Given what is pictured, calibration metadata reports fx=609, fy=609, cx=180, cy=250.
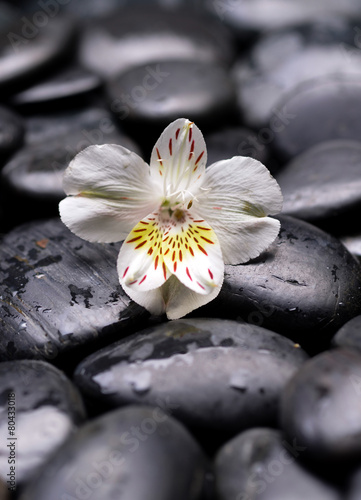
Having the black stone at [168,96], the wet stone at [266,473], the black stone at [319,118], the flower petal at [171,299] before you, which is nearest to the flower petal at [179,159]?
the flower petal at [171,299]

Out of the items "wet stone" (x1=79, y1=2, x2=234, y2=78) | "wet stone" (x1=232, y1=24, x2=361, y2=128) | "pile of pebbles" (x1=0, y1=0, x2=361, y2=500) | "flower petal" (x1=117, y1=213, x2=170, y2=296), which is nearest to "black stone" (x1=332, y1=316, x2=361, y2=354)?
"pile of pebbles" (x1=0, y1=0, x2=361, y2=500)

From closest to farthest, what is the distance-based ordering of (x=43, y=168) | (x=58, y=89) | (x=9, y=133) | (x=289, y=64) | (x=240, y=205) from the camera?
1. (x=240, y=205)
2. (x=43, y=168)
3. (x=9, y=133)
4. (x=58, y=89)
5. (x=289, y=64)

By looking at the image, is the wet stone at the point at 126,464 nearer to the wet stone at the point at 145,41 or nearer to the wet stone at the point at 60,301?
the wet stone at the point at 60,301

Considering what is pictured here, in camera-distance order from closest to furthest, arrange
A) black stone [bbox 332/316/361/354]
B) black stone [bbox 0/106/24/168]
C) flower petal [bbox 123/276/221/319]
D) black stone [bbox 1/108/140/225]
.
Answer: black stone [bbox 332/316/361/354], flower petal [bbox 123/276/221/319], black stone [bbox 1/108/140/225], black stone [bbox 0/106/24/168]

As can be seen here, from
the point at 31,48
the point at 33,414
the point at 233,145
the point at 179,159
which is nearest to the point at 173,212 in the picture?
the point at 179,159

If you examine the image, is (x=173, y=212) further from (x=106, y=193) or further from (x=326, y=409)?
(x=326, y=409)

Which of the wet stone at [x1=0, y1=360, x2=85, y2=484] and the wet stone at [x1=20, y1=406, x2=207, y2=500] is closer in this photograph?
the wet stone at [x1=20, y1=406, x2=207, y2=500]

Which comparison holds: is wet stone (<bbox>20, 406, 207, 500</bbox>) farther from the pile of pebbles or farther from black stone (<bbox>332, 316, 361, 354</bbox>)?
black stone (<bbox>332, 316, 361, 354</bbox>)
